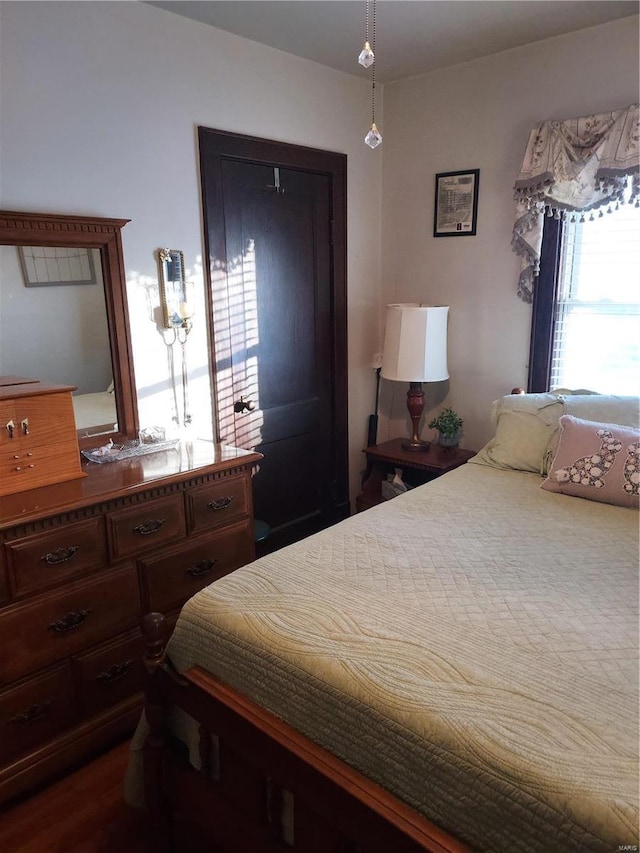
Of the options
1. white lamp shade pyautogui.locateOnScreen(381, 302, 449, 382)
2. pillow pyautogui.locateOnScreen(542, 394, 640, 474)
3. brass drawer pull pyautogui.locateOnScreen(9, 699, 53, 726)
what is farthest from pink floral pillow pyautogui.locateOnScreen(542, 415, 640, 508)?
brass drawer pull pyautogui.locateOnScreen(9, 699, 53, 726)

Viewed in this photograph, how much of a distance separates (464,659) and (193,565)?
120 centimetres

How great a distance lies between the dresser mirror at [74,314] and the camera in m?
2.06

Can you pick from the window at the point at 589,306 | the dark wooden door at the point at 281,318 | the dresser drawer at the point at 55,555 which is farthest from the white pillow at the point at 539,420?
the dresser drawer at the point at 55,555

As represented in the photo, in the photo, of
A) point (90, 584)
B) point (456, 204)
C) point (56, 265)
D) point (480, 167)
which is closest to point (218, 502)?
point (90, 584)

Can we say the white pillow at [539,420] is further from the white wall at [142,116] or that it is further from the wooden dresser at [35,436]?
the wooden dresser at [35,436]

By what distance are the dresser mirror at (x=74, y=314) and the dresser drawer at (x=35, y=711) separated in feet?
2.78

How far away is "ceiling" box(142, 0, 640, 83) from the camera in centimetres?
231

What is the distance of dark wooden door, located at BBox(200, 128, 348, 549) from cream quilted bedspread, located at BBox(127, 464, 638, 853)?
3.78ft

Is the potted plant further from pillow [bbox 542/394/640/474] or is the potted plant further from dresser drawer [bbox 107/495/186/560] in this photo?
dresser drawer [bbox 107/495/186/560]

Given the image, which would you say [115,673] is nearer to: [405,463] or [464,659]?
[464,659]

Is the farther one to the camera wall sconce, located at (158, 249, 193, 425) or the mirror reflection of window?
wall sconce, located at (158, 249, 193, 425)

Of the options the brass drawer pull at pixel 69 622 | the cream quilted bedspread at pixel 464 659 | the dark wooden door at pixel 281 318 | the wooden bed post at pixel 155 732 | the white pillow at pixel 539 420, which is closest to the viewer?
the cream quilted bedspread at pixel 464 659

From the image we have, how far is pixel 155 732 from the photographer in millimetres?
1557

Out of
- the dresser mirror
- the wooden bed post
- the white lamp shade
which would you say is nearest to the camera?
the wooden bed post
